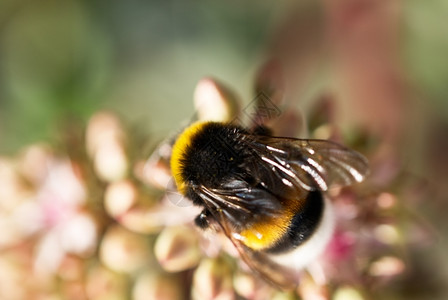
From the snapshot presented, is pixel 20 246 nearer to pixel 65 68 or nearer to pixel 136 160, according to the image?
pixel 136 160

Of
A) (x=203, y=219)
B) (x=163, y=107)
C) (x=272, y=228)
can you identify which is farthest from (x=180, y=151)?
(x=163, y=107)

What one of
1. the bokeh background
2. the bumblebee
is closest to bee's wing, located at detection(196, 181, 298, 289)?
the bumblebee

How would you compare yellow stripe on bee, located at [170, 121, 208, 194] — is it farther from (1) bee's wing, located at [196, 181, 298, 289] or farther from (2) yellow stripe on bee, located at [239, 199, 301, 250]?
(2) yellow stripe on bee, located at [239, 199, 301, 250]

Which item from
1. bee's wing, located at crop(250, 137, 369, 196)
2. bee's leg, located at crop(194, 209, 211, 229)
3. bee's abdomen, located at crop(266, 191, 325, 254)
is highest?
bee's wing, located at crop(250, 137, 369, 196)

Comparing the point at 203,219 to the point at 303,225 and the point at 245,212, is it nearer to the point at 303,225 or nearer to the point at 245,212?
the point at 245,212

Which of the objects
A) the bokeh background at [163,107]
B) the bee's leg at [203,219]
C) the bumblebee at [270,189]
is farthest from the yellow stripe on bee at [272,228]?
the bokeh background at [163,107]

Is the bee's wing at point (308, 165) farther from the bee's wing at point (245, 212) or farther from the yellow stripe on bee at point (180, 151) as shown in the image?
the yellow stripe on bee at point (180, 151)
